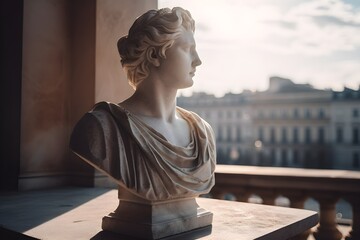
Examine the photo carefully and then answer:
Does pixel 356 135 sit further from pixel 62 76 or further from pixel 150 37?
pixel 150 37

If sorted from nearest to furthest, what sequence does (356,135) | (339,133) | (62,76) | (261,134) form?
(62,76) < (356,135) < (339,133) < (261,134)

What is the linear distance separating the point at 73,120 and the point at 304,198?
6.81 ft

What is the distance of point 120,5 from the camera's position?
3.70 metres

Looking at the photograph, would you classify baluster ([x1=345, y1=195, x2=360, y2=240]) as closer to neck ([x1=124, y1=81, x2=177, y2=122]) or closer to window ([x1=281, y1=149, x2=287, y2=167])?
neck ([x1=124, y1=81, x2=177, y2=122])

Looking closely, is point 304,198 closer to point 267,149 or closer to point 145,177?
point 145,177

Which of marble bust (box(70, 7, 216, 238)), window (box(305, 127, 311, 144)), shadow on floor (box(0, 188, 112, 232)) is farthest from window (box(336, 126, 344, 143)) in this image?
marble bust (box(70, 7, 216, 238))

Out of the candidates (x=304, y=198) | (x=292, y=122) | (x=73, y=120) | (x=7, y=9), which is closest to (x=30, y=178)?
(x=73, y=120)

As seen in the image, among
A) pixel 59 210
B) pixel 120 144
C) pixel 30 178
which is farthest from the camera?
pixel 30 178

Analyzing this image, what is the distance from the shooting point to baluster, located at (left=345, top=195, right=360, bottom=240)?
9.13ft

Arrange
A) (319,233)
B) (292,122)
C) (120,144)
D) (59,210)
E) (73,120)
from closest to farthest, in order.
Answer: (120,144), (59,210), (319,233), (73,120), (292,122)

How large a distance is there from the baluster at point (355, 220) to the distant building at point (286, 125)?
31625 mm

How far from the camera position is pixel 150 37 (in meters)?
1.88

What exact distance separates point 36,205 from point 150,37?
143 centimetres

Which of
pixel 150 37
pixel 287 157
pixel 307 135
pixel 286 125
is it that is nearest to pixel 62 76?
pixel 150 37
